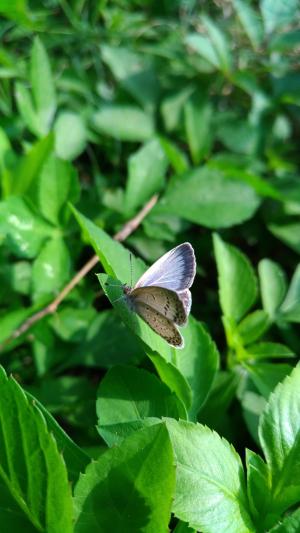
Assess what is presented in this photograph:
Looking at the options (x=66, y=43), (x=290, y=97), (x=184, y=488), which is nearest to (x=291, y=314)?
(x=184, y=488)

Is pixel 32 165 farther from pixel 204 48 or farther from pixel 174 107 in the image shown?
pixel 204 48

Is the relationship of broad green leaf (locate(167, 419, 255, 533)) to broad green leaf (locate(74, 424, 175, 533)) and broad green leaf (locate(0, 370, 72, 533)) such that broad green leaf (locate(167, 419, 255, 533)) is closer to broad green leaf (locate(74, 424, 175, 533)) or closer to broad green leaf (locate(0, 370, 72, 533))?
broad green leaf (locate(74, 424, 175, 533))

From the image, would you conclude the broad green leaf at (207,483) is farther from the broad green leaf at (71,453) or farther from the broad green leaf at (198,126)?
the broad green leaf at (198,126)

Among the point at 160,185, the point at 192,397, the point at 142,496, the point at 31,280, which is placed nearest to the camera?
the point at 142,496

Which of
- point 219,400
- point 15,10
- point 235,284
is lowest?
point 219,400

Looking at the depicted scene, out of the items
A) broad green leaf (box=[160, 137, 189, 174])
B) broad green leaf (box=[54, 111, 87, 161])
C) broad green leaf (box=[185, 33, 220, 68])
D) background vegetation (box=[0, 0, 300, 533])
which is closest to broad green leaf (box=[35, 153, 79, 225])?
background vegetation (box=[0, 0, 300, 533])

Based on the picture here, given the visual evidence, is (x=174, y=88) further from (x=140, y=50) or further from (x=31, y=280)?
(x=31, y=280)

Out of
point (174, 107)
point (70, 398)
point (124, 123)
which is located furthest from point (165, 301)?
point (174, 107)
